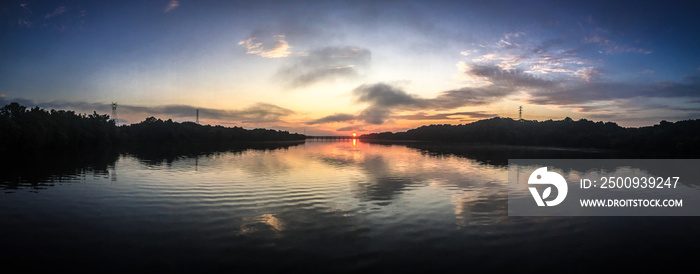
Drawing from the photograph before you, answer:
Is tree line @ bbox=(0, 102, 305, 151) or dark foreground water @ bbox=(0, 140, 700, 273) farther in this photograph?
tree line @ bbox=(0, 102, 305, 151)

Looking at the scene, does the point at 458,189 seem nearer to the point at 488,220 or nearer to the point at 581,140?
the point at 488,220

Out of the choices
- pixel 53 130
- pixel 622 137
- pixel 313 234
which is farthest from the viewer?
pixel 622 137

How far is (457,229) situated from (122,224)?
597 inches

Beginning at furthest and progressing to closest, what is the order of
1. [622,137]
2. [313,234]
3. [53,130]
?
[622,137], [53,130], [313,234]

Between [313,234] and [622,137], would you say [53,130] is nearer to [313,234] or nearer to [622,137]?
[313,234]

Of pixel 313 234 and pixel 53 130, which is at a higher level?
pixel 53 130

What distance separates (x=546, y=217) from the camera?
62.0 ft

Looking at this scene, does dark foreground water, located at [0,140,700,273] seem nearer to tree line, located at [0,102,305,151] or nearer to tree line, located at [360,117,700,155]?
tree line, located at [0,102,305,151]

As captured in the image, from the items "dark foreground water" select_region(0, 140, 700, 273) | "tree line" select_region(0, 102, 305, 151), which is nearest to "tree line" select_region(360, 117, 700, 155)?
"dark foreground water" select_region(0, 140, 700, 273)

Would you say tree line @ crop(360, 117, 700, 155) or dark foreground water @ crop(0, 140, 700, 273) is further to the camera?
tree line @ crop(360, 117, 700, 155)

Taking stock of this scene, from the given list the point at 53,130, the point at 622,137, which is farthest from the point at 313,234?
the point at 622,137

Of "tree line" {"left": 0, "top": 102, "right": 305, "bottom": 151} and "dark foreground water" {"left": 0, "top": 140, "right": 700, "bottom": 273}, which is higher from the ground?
"tree line" {"left": 0, "top": 102, "right": 305, "bottom": 151}

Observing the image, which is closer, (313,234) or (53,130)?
(313,234)


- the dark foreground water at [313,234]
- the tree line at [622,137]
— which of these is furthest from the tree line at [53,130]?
the tree line at [622,137]
